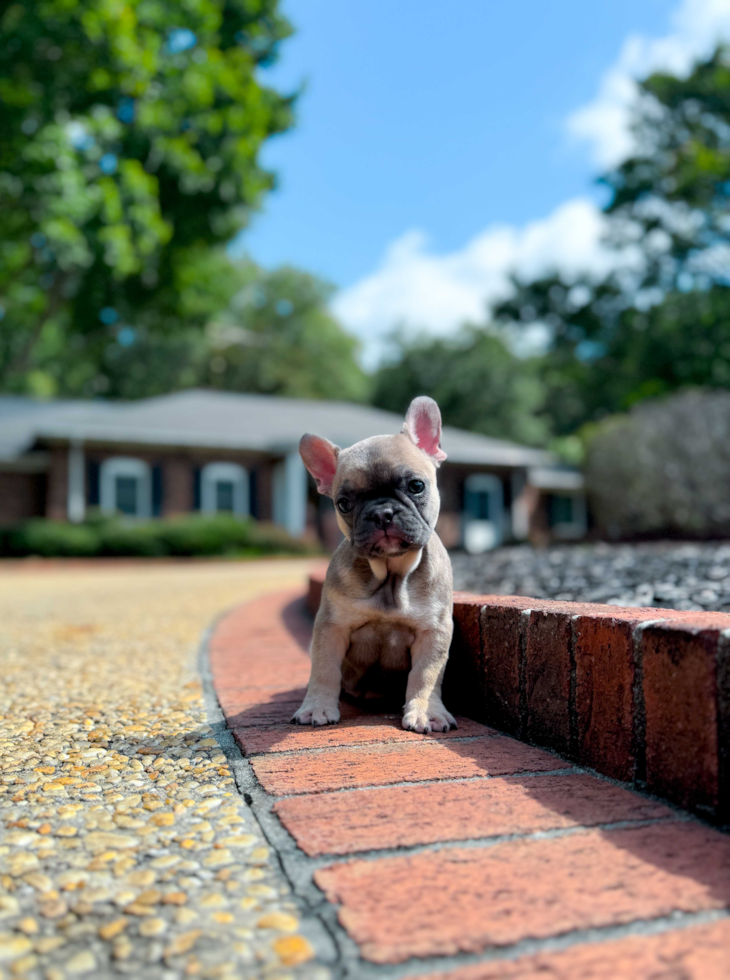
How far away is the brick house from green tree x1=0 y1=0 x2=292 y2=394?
3.47m

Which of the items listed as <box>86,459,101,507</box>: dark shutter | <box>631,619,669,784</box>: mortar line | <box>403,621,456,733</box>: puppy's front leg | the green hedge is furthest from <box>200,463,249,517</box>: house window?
<box>631,619,669,784</box>: mortar line

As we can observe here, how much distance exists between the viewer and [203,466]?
75.8 ft

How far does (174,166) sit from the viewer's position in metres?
16.9

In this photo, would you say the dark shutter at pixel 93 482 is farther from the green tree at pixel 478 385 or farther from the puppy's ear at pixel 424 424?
the green tree at pixel 478 385

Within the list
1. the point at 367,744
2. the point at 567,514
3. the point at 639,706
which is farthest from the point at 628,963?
the point at 567,514

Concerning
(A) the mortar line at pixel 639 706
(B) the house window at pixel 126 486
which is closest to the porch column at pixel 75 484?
(B) the house window at pixel 126 486

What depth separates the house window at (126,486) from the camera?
22.0m

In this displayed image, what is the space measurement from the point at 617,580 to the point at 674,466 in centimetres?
1832

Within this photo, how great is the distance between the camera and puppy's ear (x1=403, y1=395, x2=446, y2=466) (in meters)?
2.96

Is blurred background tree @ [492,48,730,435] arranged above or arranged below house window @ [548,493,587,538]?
above

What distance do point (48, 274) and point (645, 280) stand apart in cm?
2492

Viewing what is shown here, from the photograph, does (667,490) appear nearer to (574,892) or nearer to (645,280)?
(645,280)

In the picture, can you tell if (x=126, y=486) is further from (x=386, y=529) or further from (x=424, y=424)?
(x=386, y=529)

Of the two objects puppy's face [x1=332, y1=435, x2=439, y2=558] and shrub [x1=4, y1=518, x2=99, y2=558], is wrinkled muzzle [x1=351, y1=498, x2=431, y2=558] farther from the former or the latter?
shrub [x1=4, y1=518, x2=99, y2=558]
